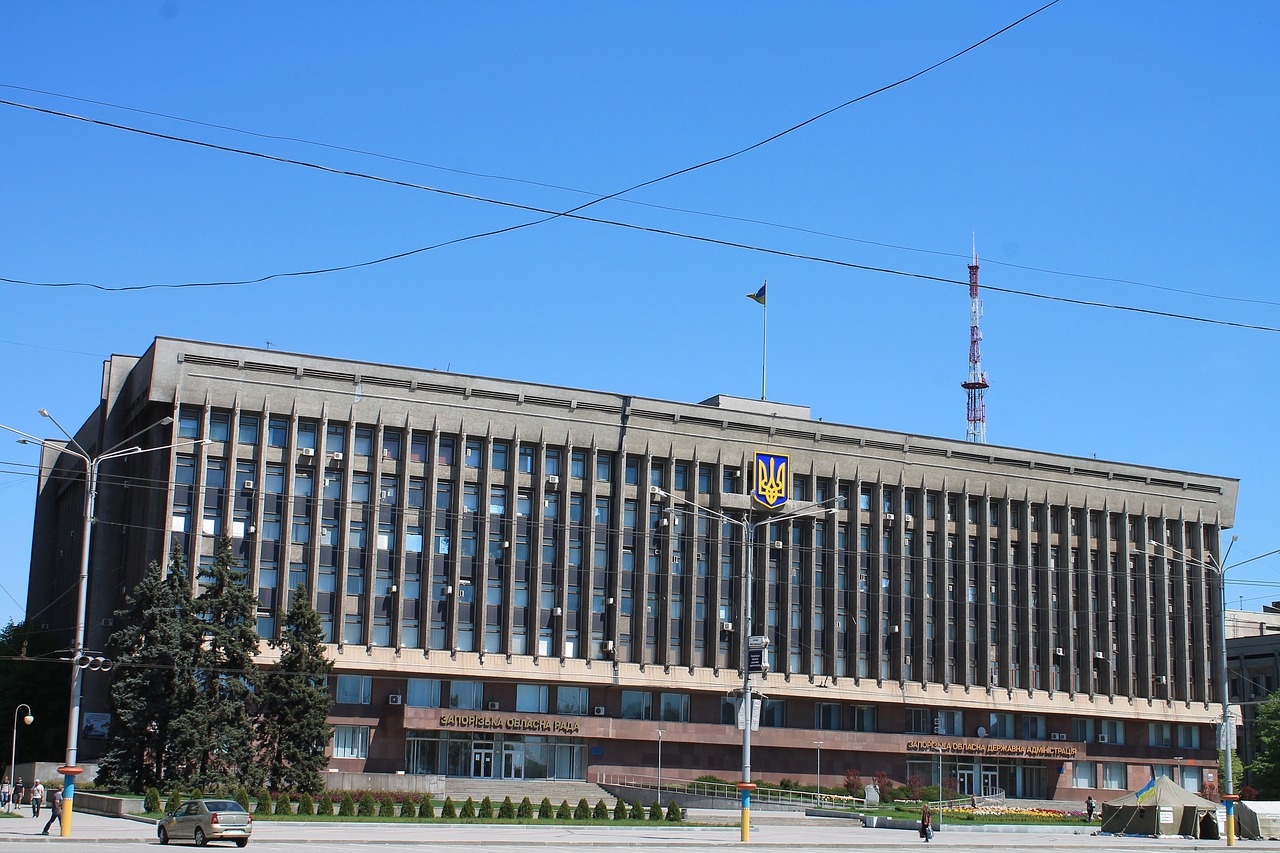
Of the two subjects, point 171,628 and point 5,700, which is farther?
point 5,700

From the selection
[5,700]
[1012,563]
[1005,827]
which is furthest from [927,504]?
[5,700]

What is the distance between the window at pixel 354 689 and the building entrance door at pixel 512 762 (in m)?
8.45

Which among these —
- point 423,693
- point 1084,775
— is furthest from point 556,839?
→ point 1084,775

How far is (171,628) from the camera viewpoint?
6256cm

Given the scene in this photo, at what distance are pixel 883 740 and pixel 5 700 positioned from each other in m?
51.5

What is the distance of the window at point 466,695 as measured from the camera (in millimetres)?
78688

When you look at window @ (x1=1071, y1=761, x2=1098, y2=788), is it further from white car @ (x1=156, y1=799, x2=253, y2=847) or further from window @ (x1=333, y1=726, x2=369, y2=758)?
white car @ (x1=156, y1=799, x2=253, y2=847)

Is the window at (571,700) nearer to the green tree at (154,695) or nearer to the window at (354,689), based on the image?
the window at (354,689)

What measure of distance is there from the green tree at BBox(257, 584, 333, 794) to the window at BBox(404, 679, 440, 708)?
37.8 ft

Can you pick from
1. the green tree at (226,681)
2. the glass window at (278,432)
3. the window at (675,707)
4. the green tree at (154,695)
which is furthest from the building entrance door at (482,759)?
the green tree at (154,695)

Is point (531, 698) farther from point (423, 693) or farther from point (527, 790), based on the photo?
point (423, 693)

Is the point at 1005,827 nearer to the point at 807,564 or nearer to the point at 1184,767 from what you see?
the point at 807,564

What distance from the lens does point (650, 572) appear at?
83625 mm

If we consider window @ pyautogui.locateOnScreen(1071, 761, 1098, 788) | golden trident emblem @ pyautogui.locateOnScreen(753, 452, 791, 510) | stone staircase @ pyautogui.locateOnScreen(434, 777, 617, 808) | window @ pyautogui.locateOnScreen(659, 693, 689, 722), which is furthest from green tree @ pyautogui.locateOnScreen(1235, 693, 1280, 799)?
stone staircase @ pyautogui.locateOnScreen(434, 777, 617, 808)
